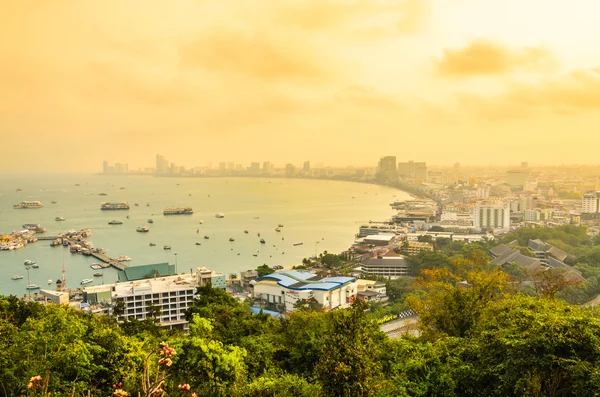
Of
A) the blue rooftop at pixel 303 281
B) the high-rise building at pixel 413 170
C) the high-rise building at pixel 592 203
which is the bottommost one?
the blue rooftop at pixel 303 281

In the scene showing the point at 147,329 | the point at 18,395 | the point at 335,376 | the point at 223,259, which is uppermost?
the point at 335,376

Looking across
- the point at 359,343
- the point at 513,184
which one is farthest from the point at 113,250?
the point at 513,184

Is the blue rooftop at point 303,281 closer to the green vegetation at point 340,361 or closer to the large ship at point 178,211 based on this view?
the green vegetation at point 340,361

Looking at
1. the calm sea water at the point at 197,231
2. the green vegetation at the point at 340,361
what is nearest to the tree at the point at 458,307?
the green vegetation at the point at 340,361

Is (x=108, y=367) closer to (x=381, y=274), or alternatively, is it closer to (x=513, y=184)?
(x=381, y=274)

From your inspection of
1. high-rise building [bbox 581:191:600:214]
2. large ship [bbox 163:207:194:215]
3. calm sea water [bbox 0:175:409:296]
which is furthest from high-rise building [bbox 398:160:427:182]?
large ship [bbox 163:207:194:215]

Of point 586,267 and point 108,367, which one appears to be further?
point 586,267

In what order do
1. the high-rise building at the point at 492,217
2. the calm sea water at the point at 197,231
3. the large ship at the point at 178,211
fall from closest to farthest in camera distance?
the calm sea water at the point at 197,231 → the high-rise building at the point at 492,217 → the large ship at the point at 178,211
